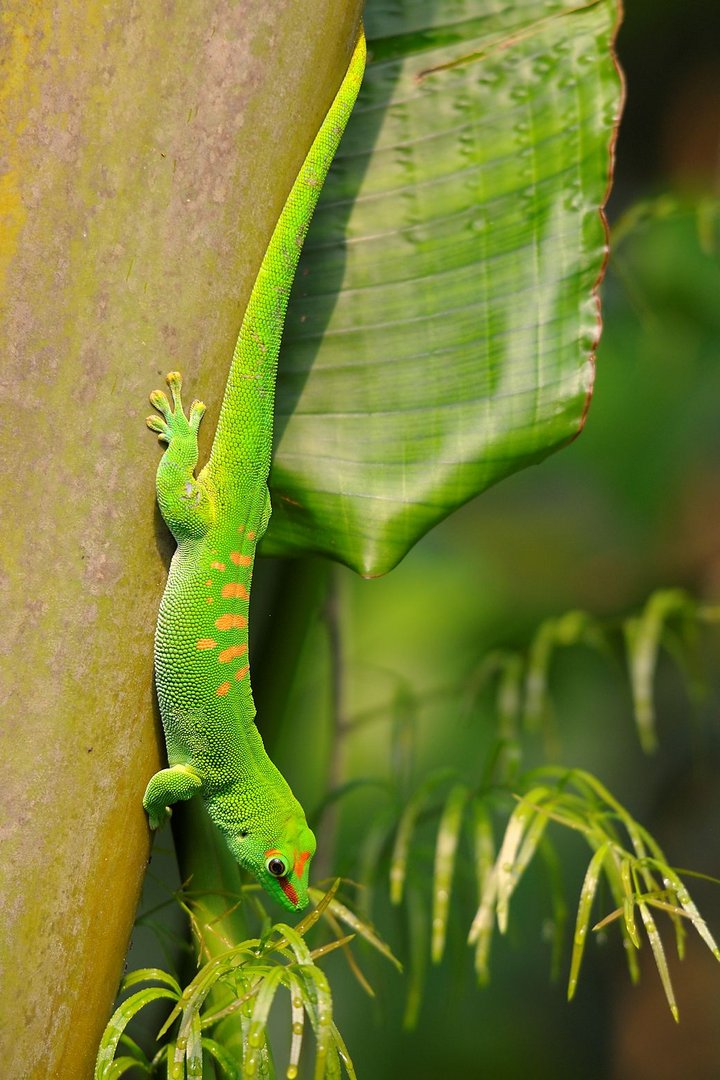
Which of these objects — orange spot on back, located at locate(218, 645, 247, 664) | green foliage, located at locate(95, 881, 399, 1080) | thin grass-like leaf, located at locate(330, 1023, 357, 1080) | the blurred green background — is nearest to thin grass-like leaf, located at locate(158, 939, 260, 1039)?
green foliage, located at locate(95, 881, 399, 1080)

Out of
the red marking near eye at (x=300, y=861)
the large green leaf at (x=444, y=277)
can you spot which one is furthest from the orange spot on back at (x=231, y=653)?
the red marking near eye at (x=300, y=861)

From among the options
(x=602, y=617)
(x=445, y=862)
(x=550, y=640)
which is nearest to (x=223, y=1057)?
(x=445, y=862)

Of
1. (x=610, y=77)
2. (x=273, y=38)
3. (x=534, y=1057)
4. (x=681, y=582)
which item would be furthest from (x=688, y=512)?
(x=273, y=38)

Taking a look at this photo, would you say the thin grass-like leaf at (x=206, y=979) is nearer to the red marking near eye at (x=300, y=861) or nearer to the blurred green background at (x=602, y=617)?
the red marking near eye at (x=300, y=861)

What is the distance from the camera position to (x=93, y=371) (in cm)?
80

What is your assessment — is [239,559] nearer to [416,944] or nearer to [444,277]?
[444,277]

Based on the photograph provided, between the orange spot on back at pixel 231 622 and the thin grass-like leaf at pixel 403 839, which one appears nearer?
the orange spot on back at pixel 231 622

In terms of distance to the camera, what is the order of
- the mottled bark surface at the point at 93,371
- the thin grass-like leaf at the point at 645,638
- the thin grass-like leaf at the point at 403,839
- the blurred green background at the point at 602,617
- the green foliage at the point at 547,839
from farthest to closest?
the blurred green background at the point at 602,617 → the thin grass-like leaf at the point at 645,638 → the thin grass-like leaf at the point at 403,839 → the green foliage at the point at 547,839 → the mottled bark surface at the point at 93,371

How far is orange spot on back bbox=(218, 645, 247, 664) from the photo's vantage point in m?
1.03

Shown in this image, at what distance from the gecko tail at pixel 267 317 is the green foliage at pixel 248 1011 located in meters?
0.46

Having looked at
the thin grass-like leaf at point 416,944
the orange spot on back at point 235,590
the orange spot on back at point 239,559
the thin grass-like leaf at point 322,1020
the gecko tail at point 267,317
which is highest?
the gecko tail at point 267,317

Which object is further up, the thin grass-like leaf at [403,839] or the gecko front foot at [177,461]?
the gecko front foot at [177,461]

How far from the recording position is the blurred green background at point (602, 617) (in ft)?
7.24

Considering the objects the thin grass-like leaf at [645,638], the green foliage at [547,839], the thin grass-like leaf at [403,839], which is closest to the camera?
the green foliage at [547,839]
